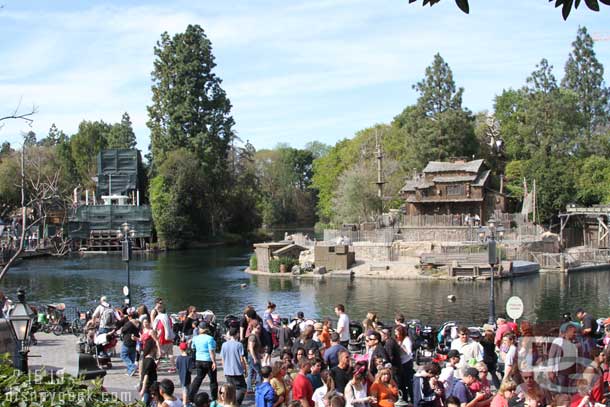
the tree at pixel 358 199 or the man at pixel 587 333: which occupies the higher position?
the tree at pixel 358 199

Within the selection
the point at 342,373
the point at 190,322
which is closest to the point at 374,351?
the point at 342,373

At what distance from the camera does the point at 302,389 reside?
10.8m

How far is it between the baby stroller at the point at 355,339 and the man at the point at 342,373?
5824mm

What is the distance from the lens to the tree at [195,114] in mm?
88250

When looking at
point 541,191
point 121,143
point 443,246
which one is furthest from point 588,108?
point 121,143

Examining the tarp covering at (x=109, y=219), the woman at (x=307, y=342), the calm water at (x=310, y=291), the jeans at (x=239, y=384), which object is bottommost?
the calm water at (x=310, y=291)

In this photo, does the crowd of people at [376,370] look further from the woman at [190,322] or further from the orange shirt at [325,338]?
the woman at [190,322]

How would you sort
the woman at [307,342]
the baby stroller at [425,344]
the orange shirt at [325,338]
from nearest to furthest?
the woman at [307,342] < the orange shirt at [325,338] < the baby stroller at [425,344]

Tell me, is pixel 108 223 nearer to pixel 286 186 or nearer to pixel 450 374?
pixel 286 186

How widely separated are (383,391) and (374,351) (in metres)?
1.65

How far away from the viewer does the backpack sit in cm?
1736

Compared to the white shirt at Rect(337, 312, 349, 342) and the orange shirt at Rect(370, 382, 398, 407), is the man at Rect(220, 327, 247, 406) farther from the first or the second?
the white shirt at Rect(337, 312, 349, 342)

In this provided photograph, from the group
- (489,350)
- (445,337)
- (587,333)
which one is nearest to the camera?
(489,350)

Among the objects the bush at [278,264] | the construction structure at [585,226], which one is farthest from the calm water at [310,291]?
the construction structure at [585,226]
